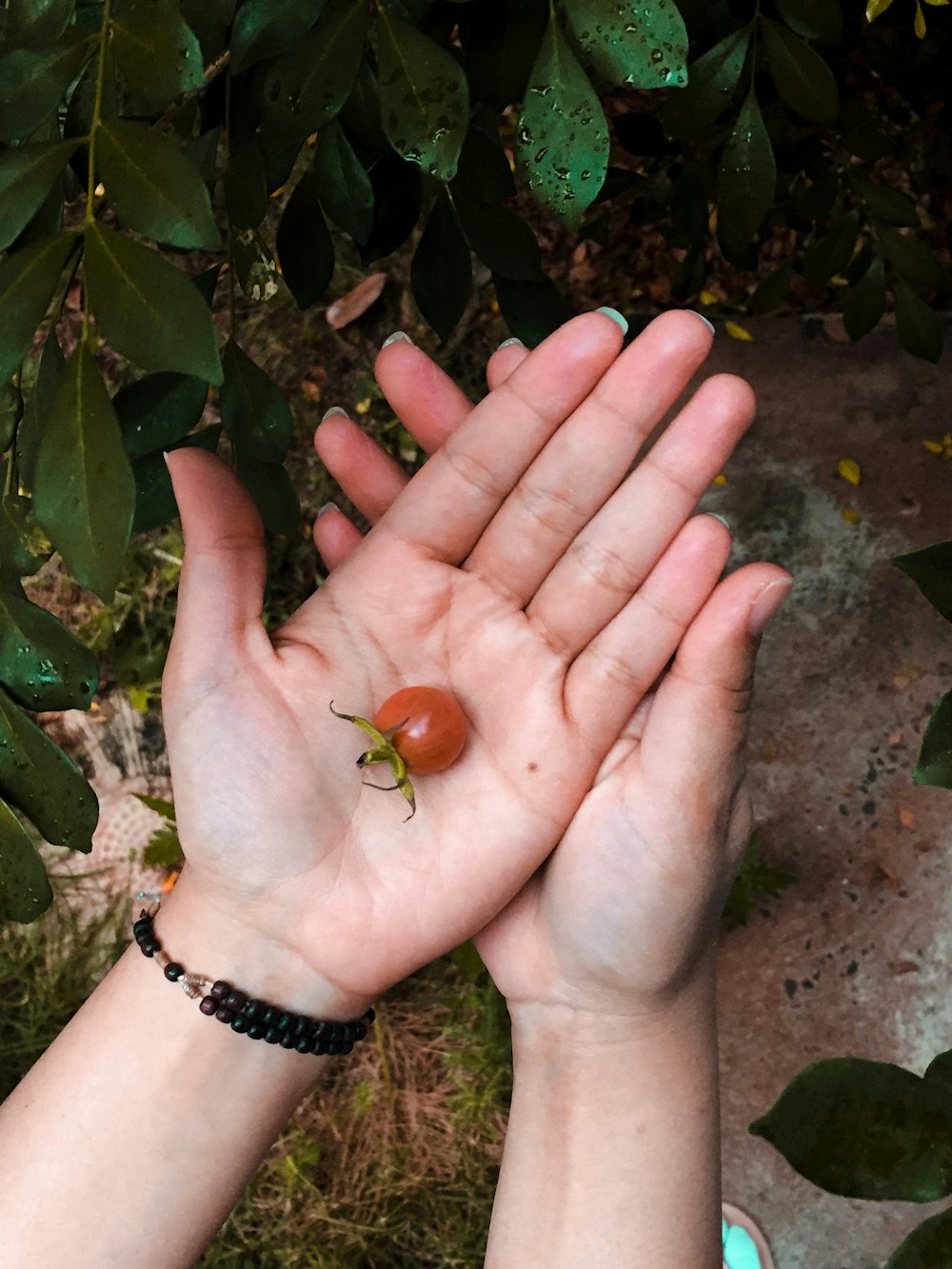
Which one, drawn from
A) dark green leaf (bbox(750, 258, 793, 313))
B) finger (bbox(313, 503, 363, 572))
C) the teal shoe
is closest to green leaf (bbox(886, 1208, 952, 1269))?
finger (bbox(313, 503, 363, 572))

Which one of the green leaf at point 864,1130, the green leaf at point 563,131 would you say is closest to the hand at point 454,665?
the green leaf at point 563,131

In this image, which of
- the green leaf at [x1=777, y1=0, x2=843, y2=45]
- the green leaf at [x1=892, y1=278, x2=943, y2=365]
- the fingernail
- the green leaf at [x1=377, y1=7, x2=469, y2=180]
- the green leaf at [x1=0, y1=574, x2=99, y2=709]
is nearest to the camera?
the green leaf at [x1=377, y1=7, x2=469, y2=180]

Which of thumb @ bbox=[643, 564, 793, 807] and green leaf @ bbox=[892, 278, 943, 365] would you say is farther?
green leaf @ bbox=[892, 278, 943, 365]

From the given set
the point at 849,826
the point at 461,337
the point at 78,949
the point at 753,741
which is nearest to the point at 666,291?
the point at 461,337

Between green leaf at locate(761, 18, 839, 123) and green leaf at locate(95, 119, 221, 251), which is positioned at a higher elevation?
green leaf at locate(95, 119, 221, 251)

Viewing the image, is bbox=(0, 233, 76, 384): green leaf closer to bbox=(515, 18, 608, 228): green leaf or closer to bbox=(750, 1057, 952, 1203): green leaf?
bbox=(515, 18, 608, 228): green leaf

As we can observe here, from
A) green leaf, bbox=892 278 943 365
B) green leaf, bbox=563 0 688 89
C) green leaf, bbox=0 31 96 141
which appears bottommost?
green leaf, bbox=892 278 943 365

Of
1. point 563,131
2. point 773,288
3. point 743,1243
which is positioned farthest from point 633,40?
point 743,1243
